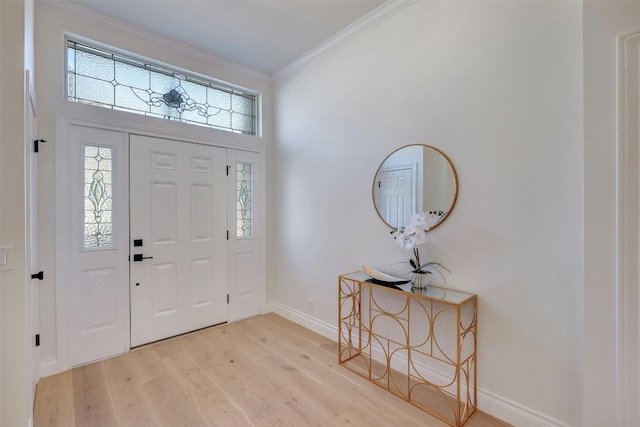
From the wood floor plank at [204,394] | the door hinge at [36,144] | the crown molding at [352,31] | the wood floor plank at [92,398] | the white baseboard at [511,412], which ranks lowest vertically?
the wood floor plank at [204,394]

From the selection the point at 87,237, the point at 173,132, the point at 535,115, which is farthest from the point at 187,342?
the point at 535,115

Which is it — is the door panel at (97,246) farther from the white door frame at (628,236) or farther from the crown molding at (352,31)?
the white door frame at (628,236)

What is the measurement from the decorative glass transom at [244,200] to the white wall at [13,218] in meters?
2.02

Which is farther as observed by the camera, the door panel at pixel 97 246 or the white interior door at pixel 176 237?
the white interior door at pixel 176 237

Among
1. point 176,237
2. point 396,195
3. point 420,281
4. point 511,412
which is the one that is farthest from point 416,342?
point 176,237

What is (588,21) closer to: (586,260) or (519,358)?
(586,260)

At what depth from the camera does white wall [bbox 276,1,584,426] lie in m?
1.61

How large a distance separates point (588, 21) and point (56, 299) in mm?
3983

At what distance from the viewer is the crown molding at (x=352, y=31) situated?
237 cm

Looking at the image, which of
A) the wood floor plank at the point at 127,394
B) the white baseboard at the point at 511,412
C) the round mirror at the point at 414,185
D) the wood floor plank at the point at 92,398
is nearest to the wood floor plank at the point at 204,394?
→ the wood floor plank at the point at 127,394

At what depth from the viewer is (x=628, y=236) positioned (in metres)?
1.35

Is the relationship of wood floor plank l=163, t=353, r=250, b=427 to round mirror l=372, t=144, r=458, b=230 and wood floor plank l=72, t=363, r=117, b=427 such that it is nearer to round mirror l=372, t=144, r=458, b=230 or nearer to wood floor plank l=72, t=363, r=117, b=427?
wood floor plank l=72, t=363, r=117, b=427

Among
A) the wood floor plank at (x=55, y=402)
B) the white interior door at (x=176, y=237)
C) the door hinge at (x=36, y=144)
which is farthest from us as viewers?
the white interior door at (x=176, y=237)

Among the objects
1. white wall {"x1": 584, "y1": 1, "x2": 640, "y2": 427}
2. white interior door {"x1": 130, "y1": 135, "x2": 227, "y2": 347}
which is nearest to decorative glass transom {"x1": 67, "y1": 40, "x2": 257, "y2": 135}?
white interior door {"x1": 130, "y1": 135, "x2": 227, "y2": 347}
